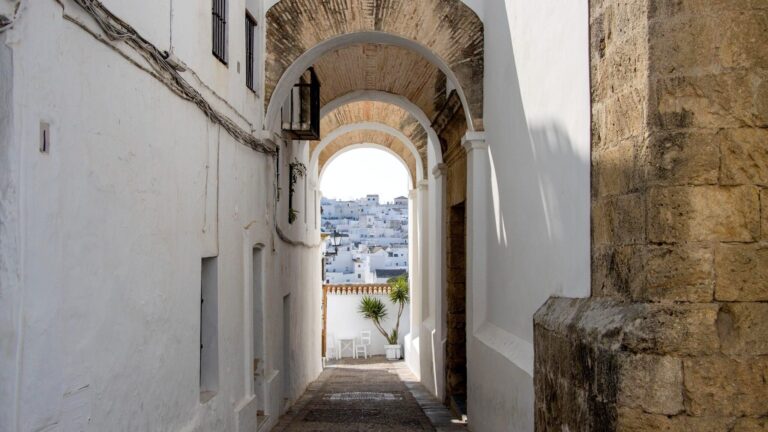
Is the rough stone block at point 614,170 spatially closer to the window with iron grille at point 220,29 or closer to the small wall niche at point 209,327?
the small wall niche at point 209,327

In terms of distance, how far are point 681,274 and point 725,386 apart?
515mm

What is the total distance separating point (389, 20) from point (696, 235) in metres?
5.46

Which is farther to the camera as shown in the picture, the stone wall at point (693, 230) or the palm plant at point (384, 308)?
the palm plant at point (384, 308)

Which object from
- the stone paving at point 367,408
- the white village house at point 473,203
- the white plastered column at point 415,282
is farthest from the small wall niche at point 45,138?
the white plastered column at point 415,282

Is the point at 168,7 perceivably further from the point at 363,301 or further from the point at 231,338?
the point at 363,301

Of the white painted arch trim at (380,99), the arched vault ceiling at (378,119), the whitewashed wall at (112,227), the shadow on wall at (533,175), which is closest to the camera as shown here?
the whitewashed wall at (112,227)

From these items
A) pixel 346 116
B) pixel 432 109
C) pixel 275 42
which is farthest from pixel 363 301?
pixel 275 42

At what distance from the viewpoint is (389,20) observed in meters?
8.20

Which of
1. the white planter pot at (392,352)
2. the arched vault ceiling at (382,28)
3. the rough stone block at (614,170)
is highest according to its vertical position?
the arched vault ceiling at (382,28)

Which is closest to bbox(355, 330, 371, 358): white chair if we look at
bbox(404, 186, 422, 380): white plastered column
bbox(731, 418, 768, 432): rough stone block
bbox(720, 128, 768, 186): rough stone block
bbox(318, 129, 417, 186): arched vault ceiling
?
bbox(404, 186, 422, 380): white plastered column

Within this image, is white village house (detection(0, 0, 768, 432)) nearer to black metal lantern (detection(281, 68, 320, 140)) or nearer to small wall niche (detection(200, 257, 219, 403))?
small wall niche (detection(200, 257, 219, 403))

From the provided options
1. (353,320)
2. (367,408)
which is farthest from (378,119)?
(353,320)

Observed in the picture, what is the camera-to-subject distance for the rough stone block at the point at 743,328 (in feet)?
10.9

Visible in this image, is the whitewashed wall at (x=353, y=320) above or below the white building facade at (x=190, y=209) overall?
below
